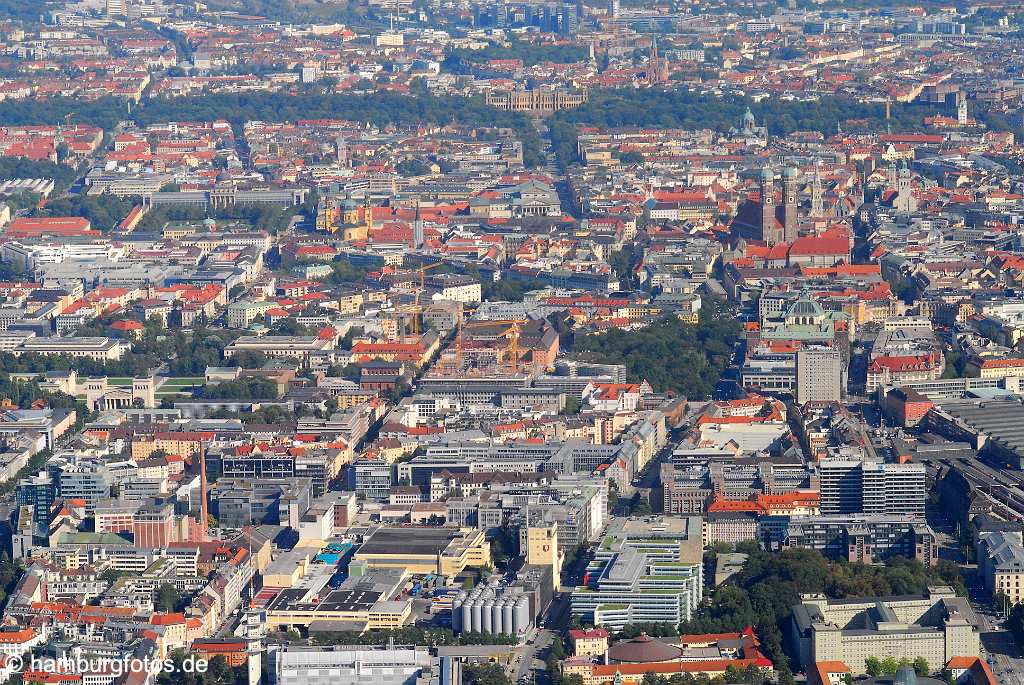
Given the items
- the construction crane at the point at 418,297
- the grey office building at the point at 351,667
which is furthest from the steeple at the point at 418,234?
the grey office building at the point at 351,667

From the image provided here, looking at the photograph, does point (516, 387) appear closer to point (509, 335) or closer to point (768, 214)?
point (509, 335)

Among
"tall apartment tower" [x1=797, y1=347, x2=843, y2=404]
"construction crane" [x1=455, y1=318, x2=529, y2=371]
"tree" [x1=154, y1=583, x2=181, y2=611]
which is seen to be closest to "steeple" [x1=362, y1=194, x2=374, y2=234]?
"construction crane" [x1=455, y1=318, x2=529, y2=371]

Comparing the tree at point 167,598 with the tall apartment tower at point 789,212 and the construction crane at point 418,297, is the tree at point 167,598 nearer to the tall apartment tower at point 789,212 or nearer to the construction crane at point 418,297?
the construction crane at point 418,297

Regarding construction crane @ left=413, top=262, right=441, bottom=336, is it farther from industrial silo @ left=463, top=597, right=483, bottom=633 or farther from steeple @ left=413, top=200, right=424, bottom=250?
industrial silo @ left=463, top=597, right=483, bottom=633

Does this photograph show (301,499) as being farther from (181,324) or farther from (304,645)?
(181,324)

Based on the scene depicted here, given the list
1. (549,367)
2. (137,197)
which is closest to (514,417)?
(549,367)
